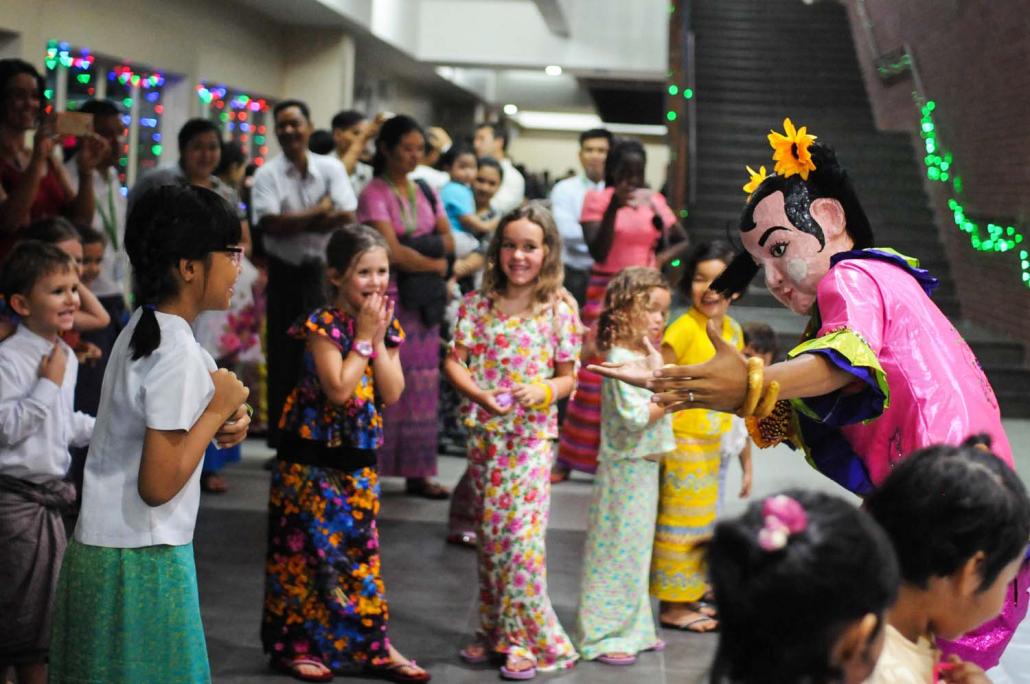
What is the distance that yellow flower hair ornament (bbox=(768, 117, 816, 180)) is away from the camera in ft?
8.01

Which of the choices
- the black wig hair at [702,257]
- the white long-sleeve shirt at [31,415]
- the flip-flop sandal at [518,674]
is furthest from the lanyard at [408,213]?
the white long-sleeve shirt at [31,415]

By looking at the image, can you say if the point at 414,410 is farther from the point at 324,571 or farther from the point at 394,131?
the point at 324,571

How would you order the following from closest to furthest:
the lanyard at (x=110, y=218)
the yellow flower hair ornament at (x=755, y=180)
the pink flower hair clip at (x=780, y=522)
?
the pink flower hair clip at (x=780, y=522) → the yellow flower hair ornament at (x=755, y=180) → the lanyard at (x=110, y=218)

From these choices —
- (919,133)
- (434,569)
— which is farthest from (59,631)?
(919,133)

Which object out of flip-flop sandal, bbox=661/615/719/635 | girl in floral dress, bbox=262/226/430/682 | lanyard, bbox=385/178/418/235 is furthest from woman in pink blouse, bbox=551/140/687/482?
girl in floral dress, bbox=262/226/430/682

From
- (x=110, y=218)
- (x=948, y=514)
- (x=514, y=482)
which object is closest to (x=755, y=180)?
(x=948, y=514)

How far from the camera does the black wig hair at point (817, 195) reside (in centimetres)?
241

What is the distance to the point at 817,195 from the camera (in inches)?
95.7

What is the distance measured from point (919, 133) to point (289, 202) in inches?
273

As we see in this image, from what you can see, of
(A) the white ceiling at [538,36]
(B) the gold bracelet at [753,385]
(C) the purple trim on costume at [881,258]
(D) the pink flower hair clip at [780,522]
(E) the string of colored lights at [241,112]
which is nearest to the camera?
(D) the pink flower hair clip at [780,522]

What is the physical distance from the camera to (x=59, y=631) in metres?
2.42

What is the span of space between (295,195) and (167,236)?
3550 millimetres

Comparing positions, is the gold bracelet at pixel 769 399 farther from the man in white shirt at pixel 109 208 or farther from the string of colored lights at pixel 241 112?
the string of colored lights at pixel 241 112

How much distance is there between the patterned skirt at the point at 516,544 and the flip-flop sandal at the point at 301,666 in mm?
513
